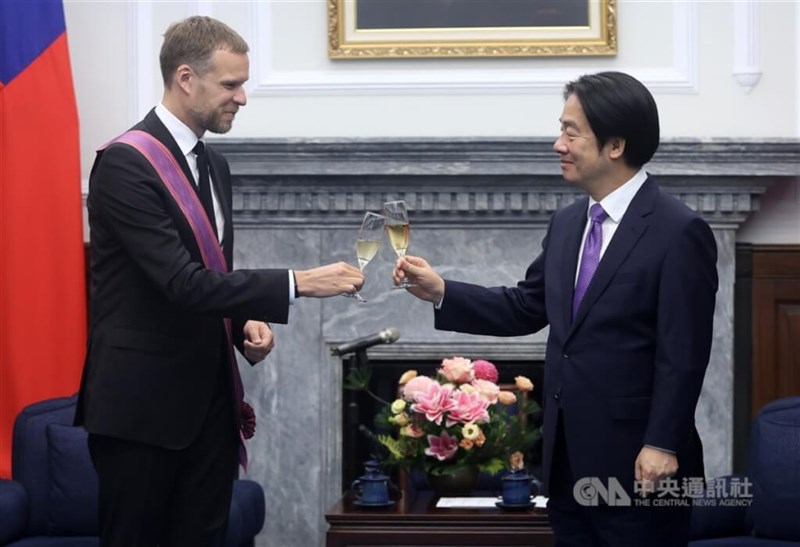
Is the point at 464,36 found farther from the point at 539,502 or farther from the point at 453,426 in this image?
the point at 539,502

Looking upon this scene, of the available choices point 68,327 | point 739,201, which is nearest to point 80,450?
point 68,327

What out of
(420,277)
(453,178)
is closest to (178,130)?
(420,277)

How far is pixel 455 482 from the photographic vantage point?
367 centimetres

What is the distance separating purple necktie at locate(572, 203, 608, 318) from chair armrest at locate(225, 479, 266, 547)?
4.84ft

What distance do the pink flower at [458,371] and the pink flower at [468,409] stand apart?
0.07 metres

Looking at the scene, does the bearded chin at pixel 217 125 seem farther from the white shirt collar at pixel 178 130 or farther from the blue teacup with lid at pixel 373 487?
the blue teacup with lid at pixel 373 487

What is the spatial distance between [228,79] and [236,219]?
1767 millimetres

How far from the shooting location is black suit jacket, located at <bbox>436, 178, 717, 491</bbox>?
2.42 m

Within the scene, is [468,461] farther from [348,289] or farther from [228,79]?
[228,79]

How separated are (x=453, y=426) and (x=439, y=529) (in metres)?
0.29

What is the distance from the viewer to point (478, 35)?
4289mm

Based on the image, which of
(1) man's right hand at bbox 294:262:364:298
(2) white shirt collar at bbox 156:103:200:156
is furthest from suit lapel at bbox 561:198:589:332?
(2) white shirt collar at bbox 156:103:200:156

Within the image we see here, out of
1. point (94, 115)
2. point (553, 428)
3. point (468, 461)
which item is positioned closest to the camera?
point (553, 428)

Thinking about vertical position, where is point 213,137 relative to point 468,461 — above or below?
above
